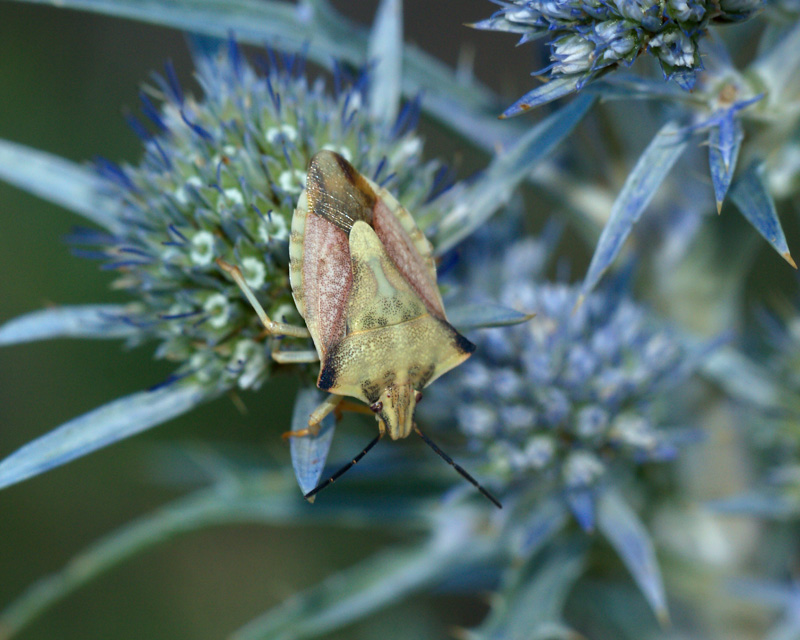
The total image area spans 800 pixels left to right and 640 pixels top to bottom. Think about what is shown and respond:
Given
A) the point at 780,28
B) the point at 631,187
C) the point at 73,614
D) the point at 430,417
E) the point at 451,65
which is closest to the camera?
the point at 631,187

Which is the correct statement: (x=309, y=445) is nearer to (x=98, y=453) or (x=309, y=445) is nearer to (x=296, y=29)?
(x=296, y=29)

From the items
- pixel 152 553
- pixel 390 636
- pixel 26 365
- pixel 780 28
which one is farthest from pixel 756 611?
pixel 26 365

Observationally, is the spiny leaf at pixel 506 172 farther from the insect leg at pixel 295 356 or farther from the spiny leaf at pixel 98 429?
the spiny leaf at pixel 98 429

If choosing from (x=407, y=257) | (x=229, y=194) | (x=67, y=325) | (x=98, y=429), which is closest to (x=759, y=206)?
(x=407, y=257)

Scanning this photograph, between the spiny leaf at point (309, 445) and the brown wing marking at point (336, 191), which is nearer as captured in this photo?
the spiny leaf at point (309, 445)

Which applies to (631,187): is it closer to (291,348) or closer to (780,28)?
(780,28)

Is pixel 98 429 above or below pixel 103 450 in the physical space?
above

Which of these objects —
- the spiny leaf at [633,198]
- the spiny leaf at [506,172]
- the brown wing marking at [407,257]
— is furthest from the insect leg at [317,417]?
the spiny leaf at [633,198]
